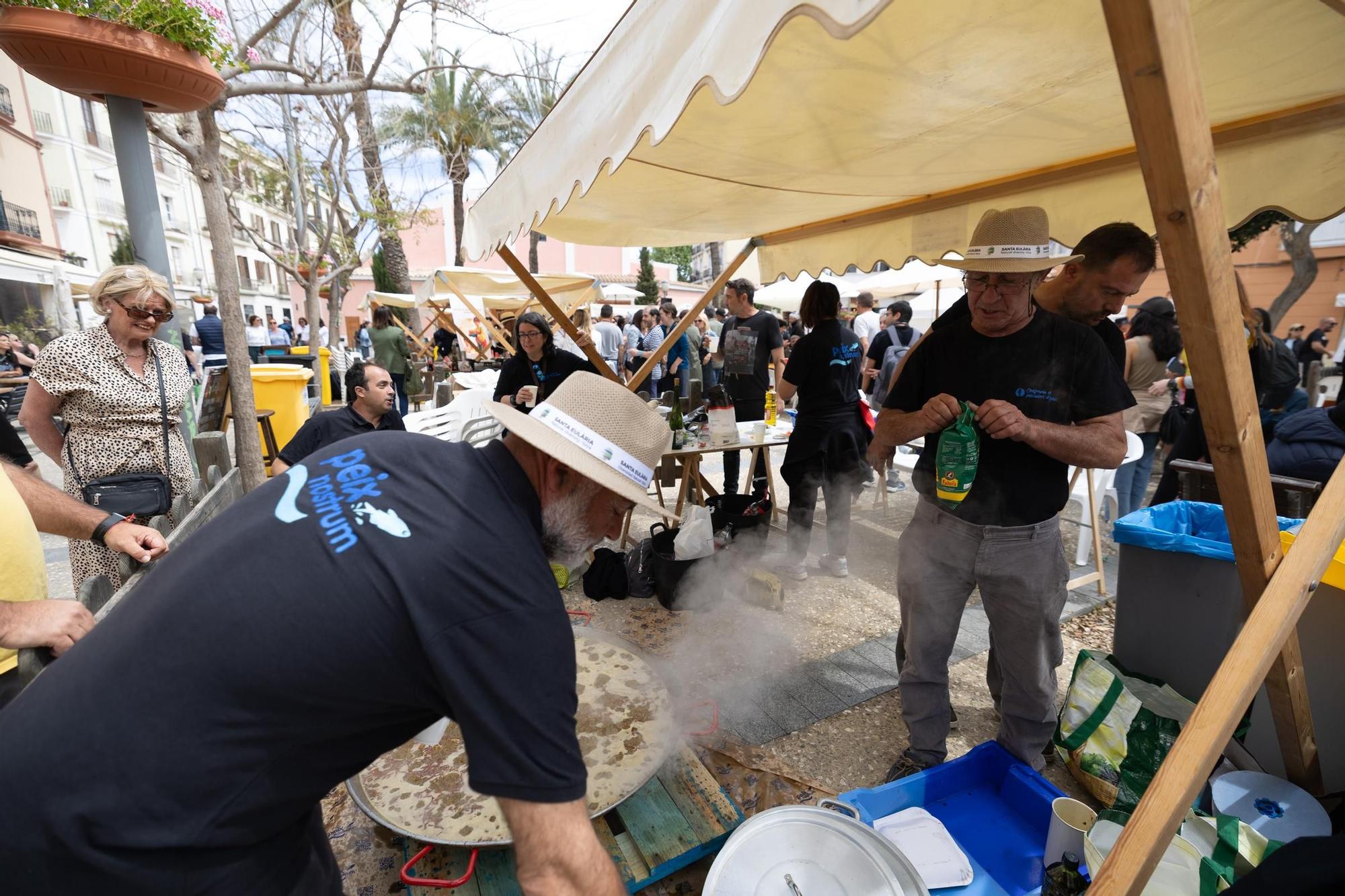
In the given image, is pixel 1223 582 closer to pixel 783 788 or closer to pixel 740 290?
pixel 783 788

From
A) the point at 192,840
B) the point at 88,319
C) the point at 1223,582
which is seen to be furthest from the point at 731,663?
the point at 88,319

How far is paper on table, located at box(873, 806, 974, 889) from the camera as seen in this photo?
5.89 feet

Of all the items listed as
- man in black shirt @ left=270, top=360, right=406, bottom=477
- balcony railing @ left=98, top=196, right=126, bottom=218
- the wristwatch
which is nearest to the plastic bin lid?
man in black shirt @ left=270, top=360, right=406, bottom=477

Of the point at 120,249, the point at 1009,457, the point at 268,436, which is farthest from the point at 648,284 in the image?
the point at 1009,457

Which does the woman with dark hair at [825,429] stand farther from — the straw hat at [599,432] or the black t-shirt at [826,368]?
the straw hat at [599,432]

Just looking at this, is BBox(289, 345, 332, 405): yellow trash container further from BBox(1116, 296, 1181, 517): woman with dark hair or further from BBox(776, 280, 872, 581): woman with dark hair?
BBox(1116, 296, 1181, 517): woman with dark hair

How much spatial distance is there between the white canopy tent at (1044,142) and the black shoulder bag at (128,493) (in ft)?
6.00

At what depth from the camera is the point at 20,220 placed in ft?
78.4

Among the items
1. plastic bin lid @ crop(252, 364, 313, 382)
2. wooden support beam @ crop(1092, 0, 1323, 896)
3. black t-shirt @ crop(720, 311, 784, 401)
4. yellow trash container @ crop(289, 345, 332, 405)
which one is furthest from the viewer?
yellow trash container @ crop(289, 345, 332, 405)

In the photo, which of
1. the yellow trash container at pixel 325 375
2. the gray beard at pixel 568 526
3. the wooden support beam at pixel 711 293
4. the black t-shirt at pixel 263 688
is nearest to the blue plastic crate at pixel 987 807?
the gray beard at pixel 568 526

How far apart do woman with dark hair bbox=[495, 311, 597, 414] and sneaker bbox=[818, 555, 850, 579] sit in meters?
2.28

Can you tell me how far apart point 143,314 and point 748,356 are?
4117 mm

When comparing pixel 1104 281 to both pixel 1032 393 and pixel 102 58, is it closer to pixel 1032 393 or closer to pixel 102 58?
pixel 1032 393

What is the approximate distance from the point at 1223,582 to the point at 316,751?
299 cm
